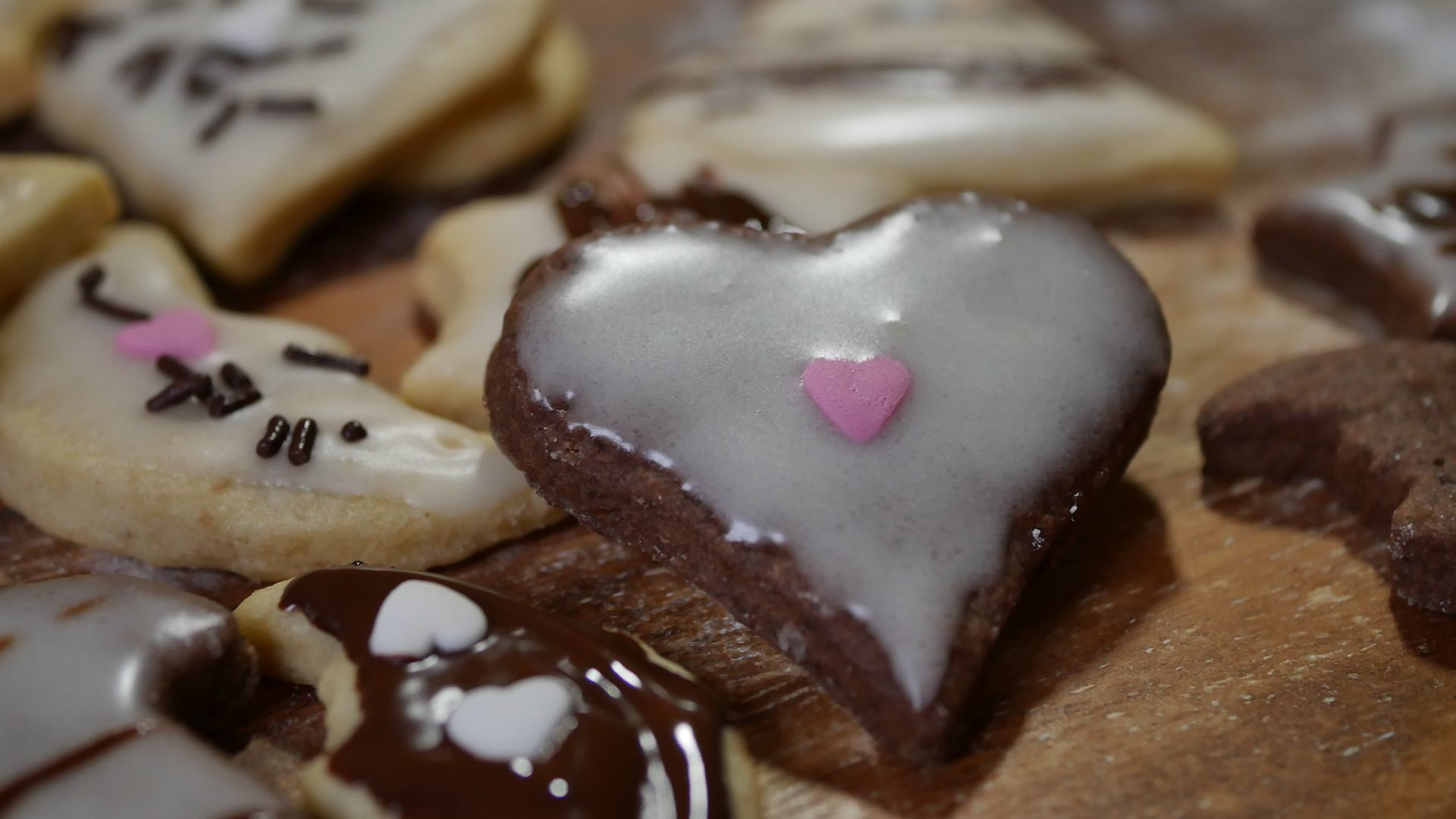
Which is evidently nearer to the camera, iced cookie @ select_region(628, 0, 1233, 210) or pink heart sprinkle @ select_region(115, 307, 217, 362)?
pink heart sprinkle @ select_region(115, 307, 217, 362)

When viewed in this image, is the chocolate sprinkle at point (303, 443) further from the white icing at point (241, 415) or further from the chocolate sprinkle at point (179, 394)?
the chocolate sprinkle at point (179, 394)

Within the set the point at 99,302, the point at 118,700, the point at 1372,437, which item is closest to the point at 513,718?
the point at 118,700

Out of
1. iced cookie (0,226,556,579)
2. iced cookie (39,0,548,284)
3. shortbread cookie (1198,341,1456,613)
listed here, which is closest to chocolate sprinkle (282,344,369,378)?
iced cookie (0,226,556,579)

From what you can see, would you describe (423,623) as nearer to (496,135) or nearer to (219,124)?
(219,124)

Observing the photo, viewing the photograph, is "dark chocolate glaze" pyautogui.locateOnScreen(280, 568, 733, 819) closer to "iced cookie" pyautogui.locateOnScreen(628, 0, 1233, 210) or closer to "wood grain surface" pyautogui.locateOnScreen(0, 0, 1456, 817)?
"wood grain surface" pyautogui.locateOnScreen(0, 0, 1456, 817)

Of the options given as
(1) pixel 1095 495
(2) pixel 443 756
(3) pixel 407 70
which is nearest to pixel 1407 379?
(1) pixel 1095 495
